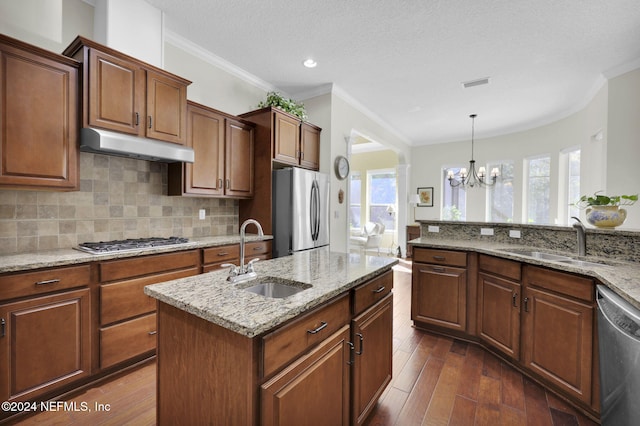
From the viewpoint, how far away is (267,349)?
978 mm

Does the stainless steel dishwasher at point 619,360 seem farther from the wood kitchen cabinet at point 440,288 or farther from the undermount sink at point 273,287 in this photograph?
the undermount sink at point 273,287

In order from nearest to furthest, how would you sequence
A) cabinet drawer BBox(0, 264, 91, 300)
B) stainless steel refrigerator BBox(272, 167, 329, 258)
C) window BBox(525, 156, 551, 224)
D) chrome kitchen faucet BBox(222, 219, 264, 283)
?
chrome kitchen faucet BBox(222, 219, 264, 283), cabinet drawer BBox(0, 264, 91, 300), stainless steel refrigerator BBox(272, 167, 329, 258), window BBox(525, 156, 551, 224)

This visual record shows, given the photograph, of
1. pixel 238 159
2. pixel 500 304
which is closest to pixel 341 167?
pixel 238 159

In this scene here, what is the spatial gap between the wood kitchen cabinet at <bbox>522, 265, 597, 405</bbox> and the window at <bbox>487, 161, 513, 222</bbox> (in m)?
5.09

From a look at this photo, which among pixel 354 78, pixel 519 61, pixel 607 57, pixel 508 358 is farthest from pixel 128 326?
pixel 607 57

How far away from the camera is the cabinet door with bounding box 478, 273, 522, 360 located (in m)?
2.29

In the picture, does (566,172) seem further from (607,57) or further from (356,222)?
(356,222)

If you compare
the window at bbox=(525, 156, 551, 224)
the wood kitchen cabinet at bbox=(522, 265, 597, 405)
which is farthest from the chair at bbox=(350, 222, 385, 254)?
the wood kitchen cabinet at bbox=(522, 265, 597, 405)

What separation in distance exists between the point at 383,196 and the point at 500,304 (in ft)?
19.8

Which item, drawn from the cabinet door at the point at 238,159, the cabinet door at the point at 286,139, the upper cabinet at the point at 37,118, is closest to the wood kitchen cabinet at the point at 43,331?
the upper cabinet at the point at 37,118

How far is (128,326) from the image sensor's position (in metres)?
2.18

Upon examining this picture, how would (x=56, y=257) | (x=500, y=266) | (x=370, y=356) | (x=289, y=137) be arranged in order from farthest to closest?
1. (x=289, y=137)
2. (x=500, y=266)
3. (x=56, y=257)
4. (x=370, y=356)

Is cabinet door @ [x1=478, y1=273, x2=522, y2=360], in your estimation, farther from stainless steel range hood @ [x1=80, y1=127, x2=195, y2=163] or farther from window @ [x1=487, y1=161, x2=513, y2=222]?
window @ [x1=487, y1=161, x2=513, y2=222]

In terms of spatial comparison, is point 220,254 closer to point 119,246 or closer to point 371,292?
point 119,246
